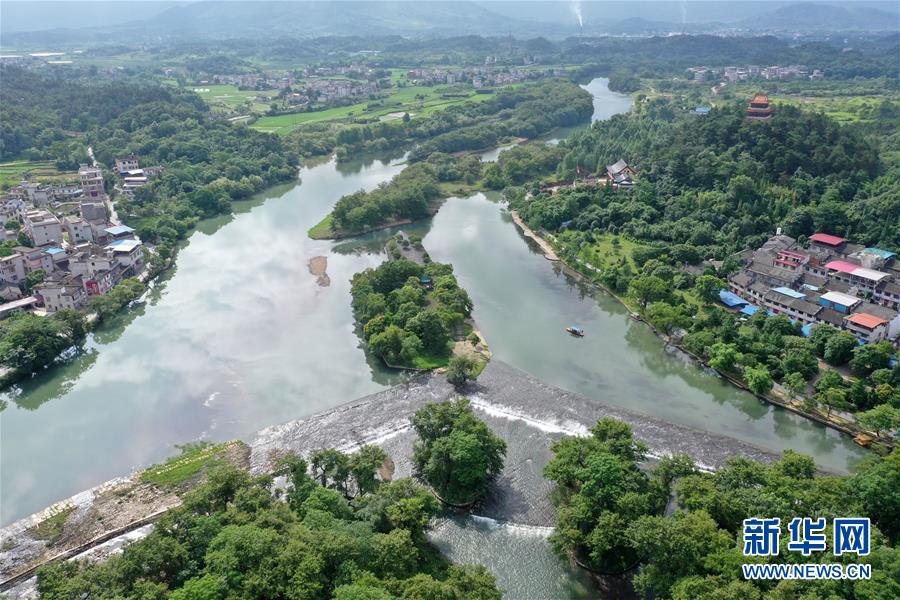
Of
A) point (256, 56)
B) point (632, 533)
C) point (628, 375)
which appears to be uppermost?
point (256, 56)

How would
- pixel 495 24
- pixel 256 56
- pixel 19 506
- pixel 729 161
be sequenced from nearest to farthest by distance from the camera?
pixel 19 506, pixel 729 161, pixel 256 56, pixel 495 24

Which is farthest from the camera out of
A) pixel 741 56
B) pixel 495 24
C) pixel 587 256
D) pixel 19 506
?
pixel 495 24

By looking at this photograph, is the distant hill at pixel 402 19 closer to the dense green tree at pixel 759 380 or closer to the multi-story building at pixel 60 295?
the multi-story building at pixel 60 295

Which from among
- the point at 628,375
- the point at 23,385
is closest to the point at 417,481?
the point at 628,375

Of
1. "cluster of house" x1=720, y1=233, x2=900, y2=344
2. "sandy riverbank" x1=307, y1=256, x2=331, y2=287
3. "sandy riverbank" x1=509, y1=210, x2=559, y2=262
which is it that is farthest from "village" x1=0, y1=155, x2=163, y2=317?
"cluster of house" x1=720, y1=233, x2=900, y2=344

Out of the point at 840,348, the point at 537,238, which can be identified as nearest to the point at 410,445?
the point at 840,348

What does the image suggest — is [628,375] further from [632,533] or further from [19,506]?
[19,506]

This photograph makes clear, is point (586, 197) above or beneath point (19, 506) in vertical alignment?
above

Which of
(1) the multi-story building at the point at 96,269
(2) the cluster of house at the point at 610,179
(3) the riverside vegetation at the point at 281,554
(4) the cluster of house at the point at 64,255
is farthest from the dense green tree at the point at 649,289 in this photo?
(4) the cluster of house at the point at 64,255
